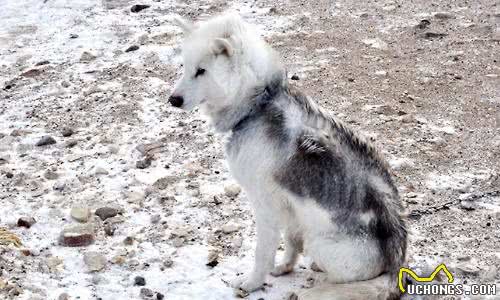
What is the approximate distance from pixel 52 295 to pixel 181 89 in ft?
6.33

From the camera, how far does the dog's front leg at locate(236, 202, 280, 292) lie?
4996mm

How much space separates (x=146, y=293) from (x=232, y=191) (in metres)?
1.64

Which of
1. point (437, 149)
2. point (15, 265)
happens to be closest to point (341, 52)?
point (437, 149)

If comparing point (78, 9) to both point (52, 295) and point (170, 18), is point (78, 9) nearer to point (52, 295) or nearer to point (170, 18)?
point (170, 18)

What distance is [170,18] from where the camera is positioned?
10719 millimetres

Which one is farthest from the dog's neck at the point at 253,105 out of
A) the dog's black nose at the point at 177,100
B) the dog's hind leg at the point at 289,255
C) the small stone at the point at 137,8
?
the small stone at the point at 137,8

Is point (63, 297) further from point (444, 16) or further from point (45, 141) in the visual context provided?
point (444, 16)

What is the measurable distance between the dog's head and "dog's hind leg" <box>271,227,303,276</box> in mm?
1238

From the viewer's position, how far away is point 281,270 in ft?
17.9

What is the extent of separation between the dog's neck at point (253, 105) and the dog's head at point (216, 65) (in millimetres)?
70

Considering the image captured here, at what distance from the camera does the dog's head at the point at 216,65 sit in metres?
4.67

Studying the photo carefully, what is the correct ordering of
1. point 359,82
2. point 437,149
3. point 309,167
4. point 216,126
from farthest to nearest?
point 359,82, point 437,149, point 216,126, point 309,167

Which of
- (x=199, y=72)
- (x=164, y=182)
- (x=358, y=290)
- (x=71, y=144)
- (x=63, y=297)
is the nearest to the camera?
(x=358, y=290)

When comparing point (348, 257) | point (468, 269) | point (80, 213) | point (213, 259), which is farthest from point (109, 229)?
point (468, 269)
